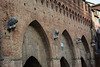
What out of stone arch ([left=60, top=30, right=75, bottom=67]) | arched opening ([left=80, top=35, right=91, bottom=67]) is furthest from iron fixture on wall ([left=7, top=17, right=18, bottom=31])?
arched opening ([left=80, top=35, right=91, bottom=67])

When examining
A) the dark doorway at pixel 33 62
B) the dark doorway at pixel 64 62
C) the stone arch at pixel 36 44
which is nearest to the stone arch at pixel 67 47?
the dark doorway at pixel 64 62

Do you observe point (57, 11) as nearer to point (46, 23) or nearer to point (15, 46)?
point (46, 23)

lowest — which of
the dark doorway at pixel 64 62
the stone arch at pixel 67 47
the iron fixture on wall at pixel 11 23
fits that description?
the dark doorway at pixel 64 62

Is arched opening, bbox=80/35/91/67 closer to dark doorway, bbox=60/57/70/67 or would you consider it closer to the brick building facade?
the brick building facade

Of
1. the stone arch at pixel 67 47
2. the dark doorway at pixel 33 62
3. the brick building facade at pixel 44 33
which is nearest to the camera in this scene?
the brick building facade at pixel 44 33

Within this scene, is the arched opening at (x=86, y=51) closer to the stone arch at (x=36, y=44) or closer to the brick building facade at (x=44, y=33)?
the brick building facade at (x=44, y=33)

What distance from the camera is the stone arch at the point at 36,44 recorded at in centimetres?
1315

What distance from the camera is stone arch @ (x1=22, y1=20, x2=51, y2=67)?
13.1 meters

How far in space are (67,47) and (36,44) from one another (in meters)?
5.55

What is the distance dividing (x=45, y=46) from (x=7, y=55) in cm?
497

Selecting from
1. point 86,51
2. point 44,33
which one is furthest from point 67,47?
point 86,51

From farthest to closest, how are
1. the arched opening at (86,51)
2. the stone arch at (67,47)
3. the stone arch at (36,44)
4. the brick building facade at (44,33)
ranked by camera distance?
the arched opening at (86,51), the stone arch at (67,47), the stone arch at (36,44), the brick building facade at (44,33)

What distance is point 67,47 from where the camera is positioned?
19.0 metres

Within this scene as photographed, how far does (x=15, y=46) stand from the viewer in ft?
37.1
